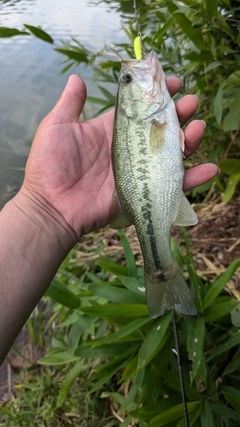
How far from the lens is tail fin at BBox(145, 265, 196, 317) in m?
1.67

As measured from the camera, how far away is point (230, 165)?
272cm

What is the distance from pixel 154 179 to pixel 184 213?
21cm

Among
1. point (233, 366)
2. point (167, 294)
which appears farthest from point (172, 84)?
point (233, 366)

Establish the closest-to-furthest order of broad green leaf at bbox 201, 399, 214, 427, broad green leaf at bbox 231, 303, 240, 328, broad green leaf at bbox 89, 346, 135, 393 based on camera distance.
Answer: broad green leaf at bbox 201, 399, 214, 427
broad green leaf at bbox 231, 303, 240, 328
broad green leaf at bbox 89, 346, 135, 393

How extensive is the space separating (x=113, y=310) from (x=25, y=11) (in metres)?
7.85

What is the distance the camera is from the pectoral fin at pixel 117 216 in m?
1.78

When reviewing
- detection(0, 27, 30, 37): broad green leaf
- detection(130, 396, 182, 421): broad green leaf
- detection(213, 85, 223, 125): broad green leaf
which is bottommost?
detection(130, 396, 182, 421): broad green leaf

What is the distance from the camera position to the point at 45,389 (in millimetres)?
2842

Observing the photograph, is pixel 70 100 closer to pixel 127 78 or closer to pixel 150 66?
pixel 127 78

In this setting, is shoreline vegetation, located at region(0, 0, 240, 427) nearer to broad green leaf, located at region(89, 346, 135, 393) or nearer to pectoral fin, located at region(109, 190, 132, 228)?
broad green leaf, located at region(89, 346, 135, 393)

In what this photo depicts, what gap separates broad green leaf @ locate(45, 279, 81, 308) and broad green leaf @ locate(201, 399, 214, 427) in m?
0.90

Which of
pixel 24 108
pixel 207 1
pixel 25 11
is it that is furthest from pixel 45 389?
pixel 25 11

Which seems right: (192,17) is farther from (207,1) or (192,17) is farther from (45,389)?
(45,389)

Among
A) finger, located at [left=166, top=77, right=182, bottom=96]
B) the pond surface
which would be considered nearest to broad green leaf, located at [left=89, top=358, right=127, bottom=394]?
finger, located at [left=166, top=77, right=182, bottom=96]
